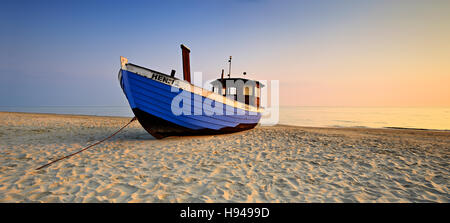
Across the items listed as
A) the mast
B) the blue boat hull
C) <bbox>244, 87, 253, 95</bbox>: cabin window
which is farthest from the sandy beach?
<bbox>244, 87, 253, 95</bbox>: cabin window

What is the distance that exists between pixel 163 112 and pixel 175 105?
0.52 m

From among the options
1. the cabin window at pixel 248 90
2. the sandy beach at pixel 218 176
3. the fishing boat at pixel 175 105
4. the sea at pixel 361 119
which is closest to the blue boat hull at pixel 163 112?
the fishing boat at pixel 175 105

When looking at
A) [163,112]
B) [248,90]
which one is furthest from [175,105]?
[248,90]

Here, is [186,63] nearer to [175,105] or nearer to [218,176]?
[175,105]

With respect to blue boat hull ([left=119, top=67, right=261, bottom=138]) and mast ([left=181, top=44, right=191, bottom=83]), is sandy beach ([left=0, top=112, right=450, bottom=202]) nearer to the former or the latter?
blue boat hull ([left=119, top=67, right=261, bottom=138])

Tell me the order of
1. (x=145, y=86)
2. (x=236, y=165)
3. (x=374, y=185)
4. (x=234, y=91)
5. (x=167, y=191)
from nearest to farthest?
(x=167, y=191), (x=374, y=185), (x=236, y=165), (x=145, y=86), (x=234, y=91)

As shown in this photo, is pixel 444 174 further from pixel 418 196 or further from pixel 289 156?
pixel 289 156

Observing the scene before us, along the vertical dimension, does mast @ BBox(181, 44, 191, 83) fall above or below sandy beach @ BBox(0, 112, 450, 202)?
above

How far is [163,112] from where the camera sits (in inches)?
279

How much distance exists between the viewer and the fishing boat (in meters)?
6.56
